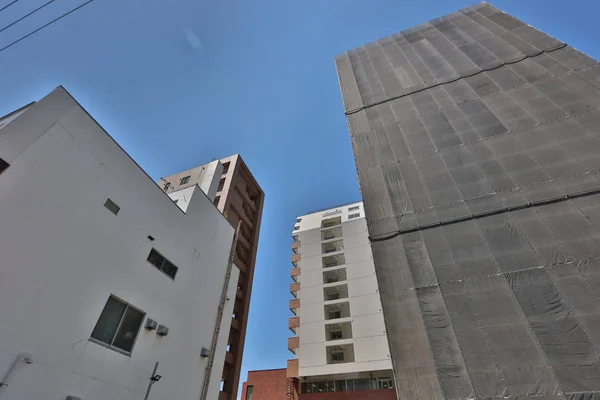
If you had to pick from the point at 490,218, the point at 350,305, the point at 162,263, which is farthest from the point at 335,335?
the point at 490,218

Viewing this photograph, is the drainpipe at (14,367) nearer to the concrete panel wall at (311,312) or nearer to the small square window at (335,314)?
the concrete panel wall at (311,312)

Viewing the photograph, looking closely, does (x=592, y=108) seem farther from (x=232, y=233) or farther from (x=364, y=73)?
(x=232, y=233)

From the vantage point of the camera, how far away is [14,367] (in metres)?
6.67

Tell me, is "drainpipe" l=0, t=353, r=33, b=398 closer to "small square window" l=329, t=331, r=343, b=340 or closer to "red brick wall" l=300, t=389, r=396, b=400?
"red brick wall" l=300, t=389, r=396, b=400

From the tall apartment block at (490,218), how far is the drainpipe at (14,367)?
30.4 feet

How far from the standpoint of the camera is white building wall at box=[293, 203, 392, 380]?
25.5 metres

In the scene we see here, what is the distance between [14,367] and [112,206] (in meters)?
5.13

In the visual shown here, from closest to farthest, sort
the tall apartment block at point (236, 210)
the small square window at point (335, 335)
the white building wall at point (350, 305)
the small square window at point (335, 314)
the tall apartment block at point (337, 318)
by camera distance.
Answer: the tall apartment block at point (236, 210) → the tall apartment block at point (337, 318) → the white building wall at point (350, 305) → the small square window at point (335, 335) → the small square window at point (335, 314)

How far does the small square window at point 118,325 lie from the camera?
355 inches

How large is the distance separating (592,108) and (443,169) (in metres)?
5.55

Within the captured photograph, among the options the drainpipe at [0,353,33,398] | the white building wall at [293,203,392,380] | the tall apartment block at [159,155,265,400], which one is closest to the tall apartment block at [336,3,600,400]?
the drainpipe at [0,353,33,398]

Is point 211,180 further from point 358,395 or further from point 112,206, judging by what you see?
point 358,395

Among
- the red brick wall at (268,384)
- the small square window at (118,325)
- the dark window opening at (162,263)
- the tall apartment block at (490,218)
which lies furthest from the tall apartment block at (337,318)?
the small square window at (118,325)

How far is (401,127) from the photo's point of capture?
558 inches
